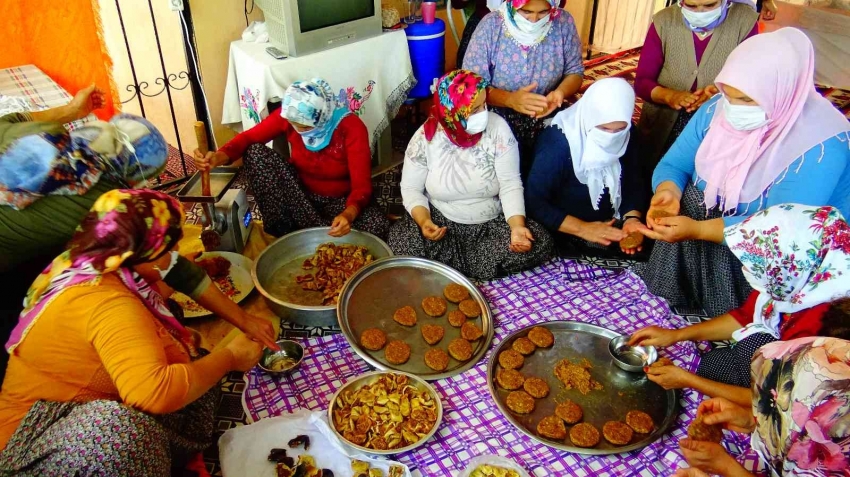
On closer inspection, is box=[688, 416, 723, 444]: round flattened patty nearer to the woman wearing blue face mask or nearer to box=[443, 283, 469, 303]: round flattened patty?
box=[443, 283, 469, 303]: round flattened patty

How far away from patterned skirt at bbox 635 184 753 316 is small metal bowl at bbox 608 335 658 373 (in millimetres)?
508

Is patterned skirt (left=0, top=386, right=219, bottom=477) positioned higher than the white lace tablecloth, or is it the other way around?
the white lace tablecloth

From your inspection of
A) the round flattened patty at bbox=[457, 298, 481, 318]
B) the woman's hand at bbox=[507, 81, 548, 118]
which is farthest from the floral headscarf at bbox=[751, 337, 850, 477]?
the woman's hand at bbox=[507, 81, 548, 118]

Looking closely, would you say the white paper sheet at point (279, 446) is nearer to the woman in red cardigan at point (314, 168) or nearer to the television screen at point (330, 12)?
the woman in red cardigan at point (314, 168)

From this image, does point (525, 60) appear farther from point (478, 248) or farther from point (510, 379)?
point (510, 379)

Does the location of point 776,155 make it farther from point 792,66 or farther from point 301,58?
point 301,58

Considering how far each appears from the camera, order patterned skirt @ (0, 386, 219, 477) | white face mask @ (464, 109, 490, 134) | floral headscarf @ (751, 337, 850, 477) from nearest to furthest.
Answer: floral headscarf @ (751, 337, 850, 477) < patterned skirt @ (0, 386, 219, 477) < white face mask @ (464, 109, 490, 134)

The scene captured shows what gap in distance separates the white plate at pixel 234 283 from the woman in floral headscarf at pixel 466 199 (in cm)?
74

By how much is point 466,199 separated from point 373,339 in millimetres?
941

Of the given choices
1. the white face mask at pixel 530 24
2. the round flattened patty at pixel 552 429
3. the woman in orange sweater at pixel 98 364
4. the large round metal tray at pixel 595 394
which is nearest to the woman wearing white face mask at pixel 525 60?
the white face mask at pixel 530 24

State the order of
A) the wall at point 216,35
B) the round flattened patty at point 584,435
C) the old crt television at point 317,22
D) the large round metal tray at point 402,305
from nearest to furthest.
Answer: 1. the round flattened patty at point 584,435
2. the large round metal tray at point 402,305
3. the old crt television at point 317,22
4. the wall at point 216,35

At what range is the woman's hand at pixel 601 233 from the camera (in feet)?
9.00

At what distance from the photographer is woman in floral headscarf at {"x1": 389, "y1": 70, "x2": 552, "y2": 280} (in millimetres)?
2777

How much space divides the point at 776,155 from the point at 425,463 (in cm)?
183
